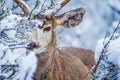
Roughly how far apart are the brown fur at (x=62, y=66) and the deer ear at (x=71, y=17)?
381 mm

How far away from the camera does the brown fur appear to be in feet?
33.0

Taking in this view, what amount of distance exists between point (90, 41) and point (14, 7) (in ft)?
41.1

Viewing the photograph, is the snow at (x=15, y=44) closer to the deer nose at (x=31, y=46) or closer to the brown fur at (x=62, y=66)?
the deer nose at (x=31, y=46)

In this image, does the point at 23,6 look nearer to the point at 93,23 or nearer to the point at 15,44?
the point at 15,44

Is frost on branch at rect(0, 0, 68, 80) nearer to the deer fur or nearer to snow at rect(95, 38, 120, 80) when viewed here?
the deer fur

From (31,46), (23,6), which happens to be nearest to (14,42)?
(31,46)

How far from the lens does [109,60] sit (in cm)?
980

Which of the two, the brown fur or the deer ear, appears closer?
the brown fur

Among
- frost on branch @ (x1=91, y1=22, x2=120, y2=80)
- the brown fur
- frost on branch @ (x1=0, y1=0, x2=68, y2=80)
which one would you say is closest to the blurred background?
the brown fur

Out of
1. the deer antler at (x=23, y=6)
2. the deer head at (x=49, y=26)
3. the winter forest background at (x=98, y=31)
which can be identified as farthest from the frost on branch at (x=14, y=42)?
the deer antler at (x=23, y=6)

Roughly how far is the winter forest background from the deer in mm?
204

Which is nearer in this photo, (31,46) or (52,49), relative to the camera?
(31,46)

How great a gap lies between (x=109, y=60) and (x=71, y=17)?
0.89 meters

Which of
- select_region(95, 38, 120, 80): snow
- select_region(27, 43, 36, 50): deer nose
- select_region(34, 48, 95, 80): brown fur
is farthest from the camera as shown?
select_region(34, 48, 95, 80): brown fur
